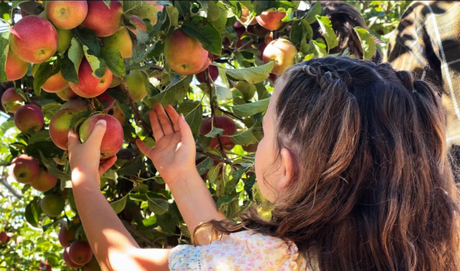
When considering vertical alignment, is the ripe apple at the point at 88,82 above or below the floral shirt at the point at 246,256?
above

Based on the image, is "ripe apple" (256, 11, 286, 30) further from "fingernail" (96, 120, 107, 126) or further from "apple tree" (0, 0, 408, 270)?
"fingernail" (96, 120, 107, 126)

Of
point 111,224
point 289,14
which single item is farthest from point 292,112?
point 289,14

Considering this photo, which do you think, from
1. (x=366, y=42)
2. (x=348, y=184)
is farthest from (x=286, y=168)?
(x=366, y=42)

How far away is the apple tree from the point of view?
1.13 m

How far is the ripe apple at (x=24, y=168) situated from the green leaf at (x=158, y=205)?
39 cm

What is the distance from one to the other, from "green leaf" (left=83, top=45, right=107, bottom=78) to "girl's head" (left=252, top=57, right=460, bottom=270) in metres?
0.37

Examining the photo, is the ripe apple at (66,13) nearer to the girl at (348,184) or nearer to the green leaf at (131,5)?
the green leaf at (131,5)

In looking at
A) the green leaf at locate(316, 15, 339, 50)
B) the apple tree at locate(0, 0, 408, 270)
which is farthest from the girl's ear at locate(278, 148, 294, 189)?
the green leaf at locate(316, 15, 339, 50)

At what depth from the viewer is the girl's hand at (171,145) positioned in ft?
4.54

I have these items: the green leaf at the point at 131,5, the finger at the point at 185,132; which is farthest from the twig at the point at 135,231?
the green leaf at the point at 131,5

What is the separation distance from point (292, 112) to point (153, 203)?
0.66 meters

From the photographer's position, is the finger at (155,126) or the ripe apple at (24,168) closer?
the finger at (155,126)

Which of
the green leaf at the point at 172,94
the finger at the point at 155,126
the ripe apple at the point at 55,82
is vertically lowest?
the finger at the point at 155,126

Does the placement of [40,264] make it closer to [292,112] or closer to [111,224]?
[111,224]
